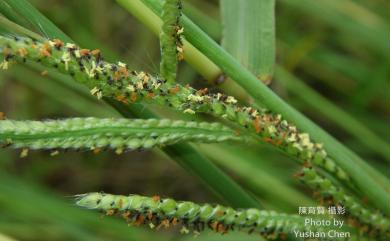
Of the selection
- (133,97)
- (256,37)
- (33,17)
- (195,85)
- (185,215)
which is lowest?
(185,215)

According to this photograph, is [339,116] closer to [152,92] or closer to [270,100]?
[270,100]

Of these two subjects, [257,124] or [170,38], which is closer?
[170,38]

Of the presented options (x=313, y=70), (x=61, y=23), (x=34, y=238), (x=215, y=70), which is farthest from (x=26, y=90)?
(x=215, y=70)

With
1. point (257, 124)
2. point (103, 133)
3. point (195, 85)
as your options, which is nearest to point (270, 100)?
point (257, 124)

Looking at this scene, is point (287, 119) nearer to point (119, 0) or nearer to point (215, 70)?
point (215, 70)

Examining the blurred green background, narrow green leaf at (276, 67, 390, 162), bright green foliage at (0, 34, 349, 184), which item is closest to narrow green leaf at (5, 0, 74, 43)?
bright green foliage at (0, 34, 349, 184)

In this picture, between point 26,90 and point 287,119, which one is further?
point 26,90
